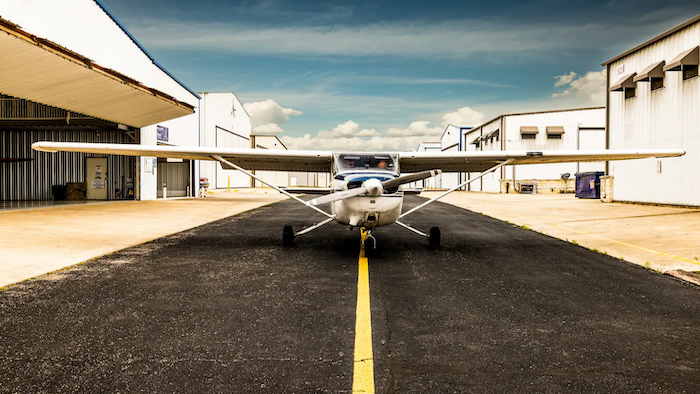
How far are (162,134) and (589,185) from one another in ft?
98.7

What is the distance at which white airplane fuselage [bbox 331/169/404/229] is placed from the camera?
666 cm

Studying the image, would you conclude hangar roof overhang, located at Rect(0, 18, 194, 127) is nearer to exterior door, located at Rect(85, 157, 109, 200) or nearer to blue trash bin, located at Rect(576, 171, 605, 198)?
exterior door, located at Rect(85, 157, 109, 200)

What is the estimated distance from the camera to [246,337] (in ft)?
11.6

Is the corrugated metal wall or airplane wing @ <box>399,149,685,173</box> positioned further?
the corrugated metal wall

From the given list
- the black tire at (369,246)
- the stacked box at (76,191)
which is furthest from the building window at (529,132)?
the black tire at (369,246)

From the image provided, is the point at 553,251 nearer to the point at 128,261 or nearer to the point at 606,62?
the point at 128,261

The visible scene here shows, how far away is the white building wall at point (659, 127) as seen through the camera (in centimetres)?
1791

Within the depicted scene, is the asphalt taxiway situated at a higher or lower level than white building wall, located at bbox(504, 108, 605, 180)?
lower

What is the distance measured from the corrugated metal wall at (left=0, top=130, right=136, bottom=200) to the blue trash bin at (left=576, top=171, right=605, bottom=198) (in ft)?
102

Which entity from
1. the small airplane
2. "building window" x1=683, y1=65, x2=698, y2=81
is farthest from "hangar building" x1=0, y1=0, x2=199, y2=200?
"building window" x1=683, y1=65, x2=698, y2=81

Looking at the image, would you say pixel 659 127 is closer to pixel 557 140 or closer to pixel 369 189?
pixel 369 189

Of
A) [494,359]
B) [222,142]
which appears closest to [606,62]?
[494,359]

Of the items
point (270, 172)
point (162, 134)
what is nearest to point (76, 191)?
point (162, 134)

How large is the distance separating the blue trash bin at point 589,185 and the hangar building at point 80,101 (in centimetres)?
2768
